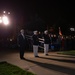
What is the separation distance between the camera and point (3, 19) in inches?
723

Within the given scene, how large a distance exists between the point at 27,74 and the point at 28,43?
15.2 metres

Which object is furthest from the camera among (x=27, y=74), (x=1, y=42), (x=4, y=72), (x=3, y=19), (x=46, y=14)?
(x=46, y=14)

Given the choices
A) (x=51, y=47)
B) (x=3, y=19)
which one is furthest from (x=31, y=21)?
(x=3, y=19)

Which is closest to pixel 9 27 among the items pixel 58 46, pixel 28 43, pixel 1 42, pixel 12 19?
pixel 12 19

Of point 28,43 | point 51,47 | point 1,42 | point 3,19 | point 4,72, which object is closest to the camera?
point 4,72

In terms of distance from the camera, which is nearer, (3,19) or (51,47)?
(3,19)

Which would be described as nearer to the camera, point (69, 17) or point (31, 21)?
point (31, 21)

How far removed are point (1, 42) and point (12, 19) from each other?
22.6ft

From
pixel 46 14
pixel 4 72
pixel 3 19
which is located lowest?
pixel 4 72

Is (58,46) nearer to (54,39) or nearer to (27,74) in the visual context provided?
(54,39)

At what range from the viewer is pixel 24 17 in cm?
3791

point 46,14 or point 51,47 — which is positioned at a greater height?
point 46,14

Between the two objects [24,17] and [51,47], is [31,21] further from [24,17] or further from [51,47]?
[51,47]

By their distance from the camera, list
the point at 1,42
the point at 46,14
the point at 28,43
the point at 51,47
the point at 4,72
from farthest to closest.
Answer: the point at 46,14, the point at 1,42, the point at 28,43, the point at 51,47, the point at 4,72
